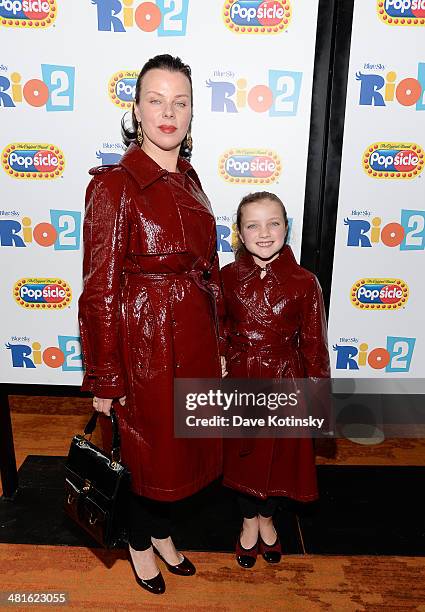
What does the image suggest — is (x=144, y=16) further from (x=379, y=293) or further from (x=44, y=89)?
(x=379, y=293)

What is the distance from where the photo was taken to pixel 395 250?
2.79 metres

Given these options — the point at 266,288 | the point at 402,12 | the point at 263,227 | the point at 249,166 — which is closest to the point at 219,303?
the point at 266,288

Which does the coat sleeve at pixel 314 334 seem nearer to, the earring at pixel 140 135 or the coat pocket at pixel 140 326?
the coat pocket at pixel 140 326

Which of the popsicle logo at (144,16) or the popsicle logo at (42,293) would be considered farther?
the popsicle logo at (42,293)

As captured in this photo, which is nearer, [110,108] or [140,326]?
[140,326]

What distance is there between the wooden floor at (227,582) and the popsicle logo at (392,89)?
2101 millimetres

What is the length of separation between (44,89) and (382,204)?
1674 millimetres

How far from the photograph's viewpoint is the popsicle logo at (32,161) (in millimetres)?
2604

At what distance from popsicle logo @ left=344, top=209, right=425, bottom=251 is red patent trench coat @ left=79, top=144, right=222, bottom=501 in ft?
2.88

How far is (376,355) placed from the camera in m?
2.94

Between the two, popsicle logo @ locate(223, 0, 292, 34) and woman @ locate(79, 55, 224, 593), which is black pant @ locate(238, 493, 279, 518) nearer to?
woman @ locate(79, 55, 224, 593)

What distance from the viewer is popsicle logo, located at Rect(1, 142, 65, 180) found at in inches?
103

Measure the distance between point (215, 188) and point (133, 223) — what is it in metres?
0.81

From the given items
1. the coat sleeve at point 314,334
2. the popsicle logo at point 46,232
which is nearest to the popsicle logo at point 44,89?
the popsicle logo at point 46,232
